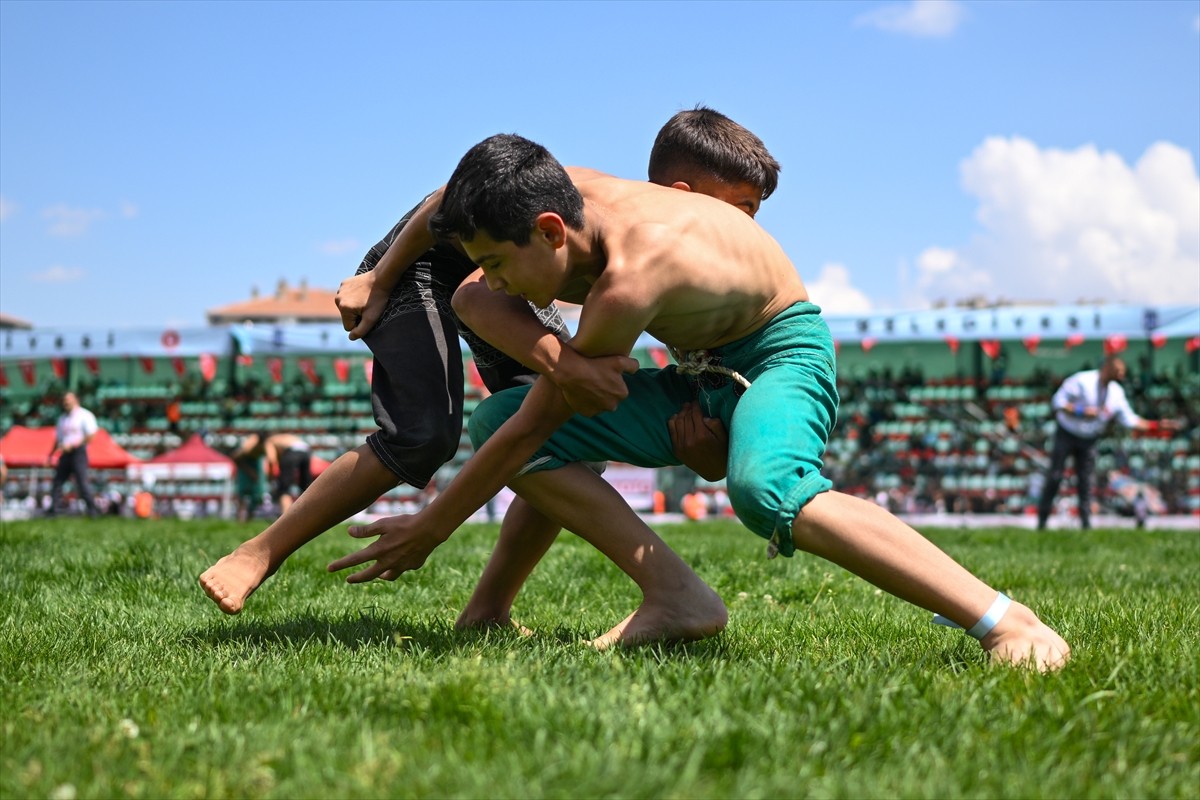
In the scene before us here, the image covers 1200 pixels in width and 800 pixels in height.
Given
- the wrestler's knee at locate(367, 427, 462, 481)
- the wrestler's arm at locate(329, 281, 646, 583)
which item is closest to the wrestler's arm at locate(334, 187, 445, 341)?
the wrestler's knee at locate(367, 427, 462, 481)

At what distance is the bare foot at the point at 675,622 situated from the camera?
2.80m

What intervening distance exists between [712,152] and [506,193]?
3.17 feet

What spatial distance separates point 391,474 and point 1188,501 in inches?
646

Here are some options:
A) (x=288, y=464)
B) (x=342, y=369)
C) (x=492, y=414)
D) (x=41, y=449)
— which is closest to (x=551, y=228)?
(x=492, y=414)

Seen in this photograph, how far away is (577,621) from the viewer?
3.52 m

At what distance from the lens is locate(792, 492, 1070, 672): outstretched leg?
95.8 inches

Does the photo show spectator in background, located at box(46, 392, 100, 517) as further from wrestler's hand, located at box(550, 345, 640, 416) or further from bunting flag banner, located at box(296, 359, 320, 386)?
wrestler's hand, located at box(550, 345, 640, 416)

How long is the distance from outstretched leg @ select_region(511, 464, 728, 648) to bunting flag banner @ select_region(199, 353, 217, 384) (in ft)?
53.6

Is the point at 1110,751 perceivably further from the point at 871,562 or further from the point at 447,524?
the point at 447,524

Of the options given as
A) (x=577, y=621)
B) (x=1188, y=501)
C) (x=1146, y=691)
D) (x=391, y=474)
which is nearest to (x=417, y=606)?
(x=577, y=621)

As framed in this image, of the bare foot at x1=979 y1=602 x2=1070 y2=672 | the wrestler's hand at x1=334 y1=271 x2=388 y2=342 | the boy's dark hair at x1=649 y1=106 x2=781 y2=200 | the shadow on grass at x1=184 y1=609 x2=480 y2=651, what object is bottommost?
the shadow on grass at x1=184 y1=609 x2=480 y2=651

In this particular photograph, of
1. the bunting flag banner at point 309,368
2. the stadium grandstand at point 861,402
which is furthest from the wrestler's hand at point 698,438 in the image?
the bunting flag banner at point 309,368

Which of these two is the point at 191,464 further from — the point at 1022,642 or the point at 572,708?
the point at 572,708

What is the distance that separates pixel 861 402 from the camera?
18031 millimetres
